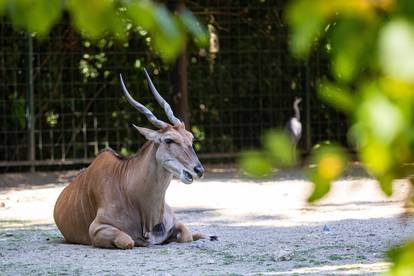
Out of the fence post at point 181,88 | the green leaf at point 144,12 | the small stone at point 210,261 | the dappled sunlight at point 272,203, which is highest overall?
the green leaf at point 144,12

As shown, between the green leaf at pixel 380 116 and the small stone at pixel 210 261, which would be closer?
the green leaf at pixel 380 116

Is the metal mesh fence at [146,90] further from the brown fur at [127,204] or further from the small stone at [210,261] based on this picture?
the small stone at [210,261]

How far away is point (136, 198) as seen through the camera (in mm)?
6672

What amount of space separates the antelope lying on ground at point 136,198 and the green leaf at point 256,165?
5323 mm

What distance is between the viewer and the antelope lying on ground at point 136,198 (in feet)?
21.4

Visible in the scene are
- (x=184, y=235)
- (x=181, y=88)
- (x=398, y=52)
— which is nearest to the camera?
(x=398, y=52)

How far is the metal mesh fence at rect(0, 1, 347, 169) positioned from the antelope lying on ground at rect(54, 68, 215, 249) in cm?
523

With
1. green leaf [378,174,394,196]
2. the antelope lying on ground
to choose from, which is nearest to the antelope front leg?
the antelope lying on ground

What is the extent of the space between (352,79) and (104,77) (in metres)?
11.7

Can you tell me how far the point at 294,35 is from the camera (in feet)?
3.18

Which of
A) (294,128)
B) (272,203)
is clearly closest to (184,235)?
(272,203)

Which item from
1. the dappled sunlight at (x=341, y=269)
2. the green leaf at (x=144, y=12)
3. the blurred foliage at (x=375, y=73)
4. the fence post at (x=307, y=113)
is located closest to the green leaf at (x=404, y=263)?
the blurred foliage at (x=375, y=73)

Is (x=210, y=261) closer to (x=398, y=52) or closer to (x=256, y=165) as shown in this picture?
(x=256, y=165)

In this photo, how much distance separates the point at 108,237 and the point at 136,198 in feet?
1.22
